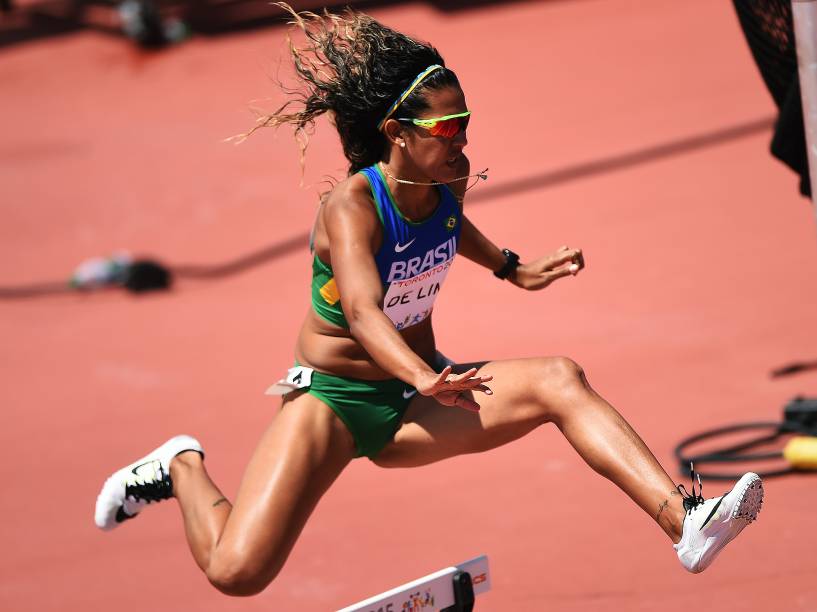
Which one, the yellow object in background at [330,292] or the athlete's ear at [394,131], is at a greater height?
the athlete's ear at [394,131]

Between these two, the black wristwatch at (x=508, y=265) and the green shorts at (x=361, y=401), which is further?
the black wristwatch at (x=508, y=265)

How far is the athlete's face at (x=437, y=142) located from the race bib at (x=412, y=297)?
14.3 inches

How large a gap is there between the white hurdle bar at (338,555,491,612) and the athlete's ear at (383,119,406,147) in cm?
145

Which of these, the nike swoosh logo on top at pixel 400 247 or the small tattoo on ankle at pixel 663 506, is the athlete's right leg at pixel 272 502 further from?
the small tattoo on ankle at pixel 663 506

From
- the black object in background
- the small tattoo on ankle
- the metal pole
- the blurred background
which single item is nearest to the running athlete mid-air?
the small tattoo on ankle

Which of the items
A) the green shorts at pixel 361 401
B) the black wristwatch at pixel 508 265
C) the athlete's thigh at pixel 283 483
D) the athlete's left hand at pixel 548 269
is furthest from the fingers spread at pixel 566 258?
the athlete's thigh at pixel 283 483

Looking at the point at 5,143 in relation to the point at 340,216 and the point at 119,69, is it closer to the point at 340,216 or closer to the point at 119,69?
the point at 119,69

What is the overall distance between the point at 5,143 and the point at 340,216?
10.9 m

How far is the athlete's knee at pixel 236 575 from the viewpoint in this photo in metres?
4.03

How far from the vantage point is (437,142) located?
13.2ft

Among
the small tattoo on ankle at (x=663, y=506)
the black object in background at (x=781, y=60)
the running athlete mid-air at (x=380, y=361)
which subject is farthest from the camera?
the black object in background at (x=781, y=60)

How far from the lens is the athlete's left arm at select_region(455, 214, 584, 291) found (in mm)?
4547

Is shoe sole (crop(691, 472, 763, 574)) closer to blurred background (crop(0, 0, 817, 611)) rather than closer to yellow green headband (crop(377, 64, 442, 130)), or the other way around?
blurred background (crop(0, 0, 817, 611))

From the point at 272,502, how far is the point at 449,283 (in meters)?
5.65
